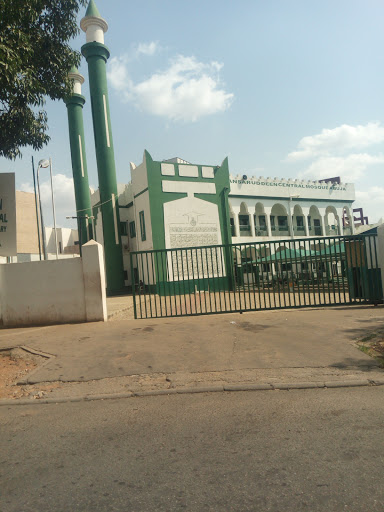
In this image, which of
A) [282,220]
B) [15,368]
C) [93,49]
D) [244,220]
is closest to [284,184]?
[282,220]

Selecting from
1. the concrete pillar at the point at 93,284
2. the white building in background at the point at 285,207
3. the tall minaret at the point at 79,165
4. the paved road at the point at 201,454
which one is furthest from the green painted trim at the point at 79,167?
the paved road at the point at 201,454

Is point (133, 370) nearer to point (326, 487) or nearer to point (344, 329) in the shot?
point (326, 487)

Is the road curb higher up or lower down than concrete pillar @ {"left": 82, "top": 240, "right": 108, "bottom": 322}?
lower down

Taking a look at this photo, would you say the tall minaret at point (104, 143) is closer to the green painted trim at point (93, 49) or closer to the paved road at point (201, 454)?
the green painted trim at point (93, 49)

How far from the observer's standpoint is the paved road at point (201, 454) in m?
2.33

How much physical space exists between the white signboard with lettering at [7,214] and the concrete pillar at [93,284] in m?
2.41

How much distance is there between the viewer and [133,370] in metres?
5.73

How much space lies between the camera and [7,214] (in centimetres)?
1082

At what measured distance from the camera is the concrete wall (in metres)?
10.2

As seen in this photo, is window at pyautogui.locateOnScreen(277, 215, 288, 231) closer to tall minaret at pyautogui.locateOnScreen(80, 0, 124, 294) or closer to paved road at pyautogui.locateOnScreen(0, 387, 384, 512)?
tall minaret at pyautogui.locateOnScreen(80, 0, 124, 294)

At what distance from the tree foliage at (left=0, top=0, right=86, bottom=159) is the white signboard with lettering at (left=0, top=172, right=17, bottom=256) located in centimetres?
195

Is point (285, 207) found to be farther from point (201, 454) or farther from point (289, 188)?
point (201, 454)

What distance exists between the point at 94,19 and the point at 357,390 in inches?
1465

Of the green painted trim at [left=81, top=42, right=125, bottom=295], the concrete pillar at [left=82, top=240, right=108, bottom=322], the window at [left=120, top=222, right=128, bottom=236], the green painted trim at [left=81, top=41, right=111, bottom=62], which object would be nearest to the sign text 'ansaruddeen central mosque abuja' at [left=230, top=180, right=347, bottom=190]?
the window at [left=120, top=222, right=128, bottom=236]
